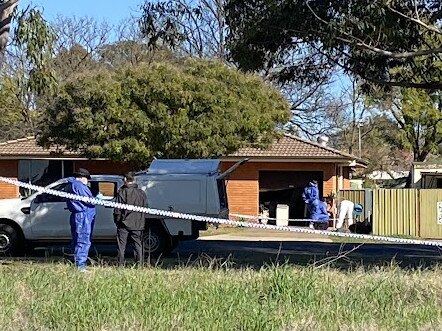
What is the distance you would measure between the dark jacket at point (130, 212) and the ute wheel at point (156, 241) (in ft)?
8.02

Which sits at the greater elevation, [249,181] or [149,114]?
[149,114]

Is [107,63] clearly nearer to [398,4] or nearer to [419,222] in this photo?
[419,222]

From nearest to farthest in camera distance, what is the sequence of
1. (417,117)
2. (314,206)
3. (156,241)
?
(156,241)
(314,206)
(417,117)

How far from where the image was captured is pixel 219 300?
28.7ft

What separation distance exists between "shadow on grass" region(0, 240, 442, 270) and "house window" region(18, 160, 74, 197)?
14.7 meters

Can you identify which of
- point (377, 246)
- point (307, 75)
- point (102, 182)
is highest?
point (307, 75)

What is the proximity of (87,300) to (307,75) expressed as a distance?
373 inches

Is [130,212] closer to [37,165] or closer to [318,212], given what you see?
[318,212]

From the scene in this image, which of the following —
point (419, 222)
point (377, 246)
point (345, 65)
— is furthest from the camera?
point (419, 222)

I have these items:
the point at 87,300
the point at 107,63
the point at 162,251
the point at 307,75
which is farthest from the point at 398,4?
the point at 107,63

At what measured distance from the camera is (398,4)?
1378cm

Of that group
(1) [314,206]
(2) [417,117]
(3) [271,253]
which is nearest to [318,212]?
(1) [314,206]

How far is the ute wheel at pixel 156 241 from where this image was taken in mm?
16938

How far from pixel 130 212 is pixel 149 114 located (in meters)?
12.6
